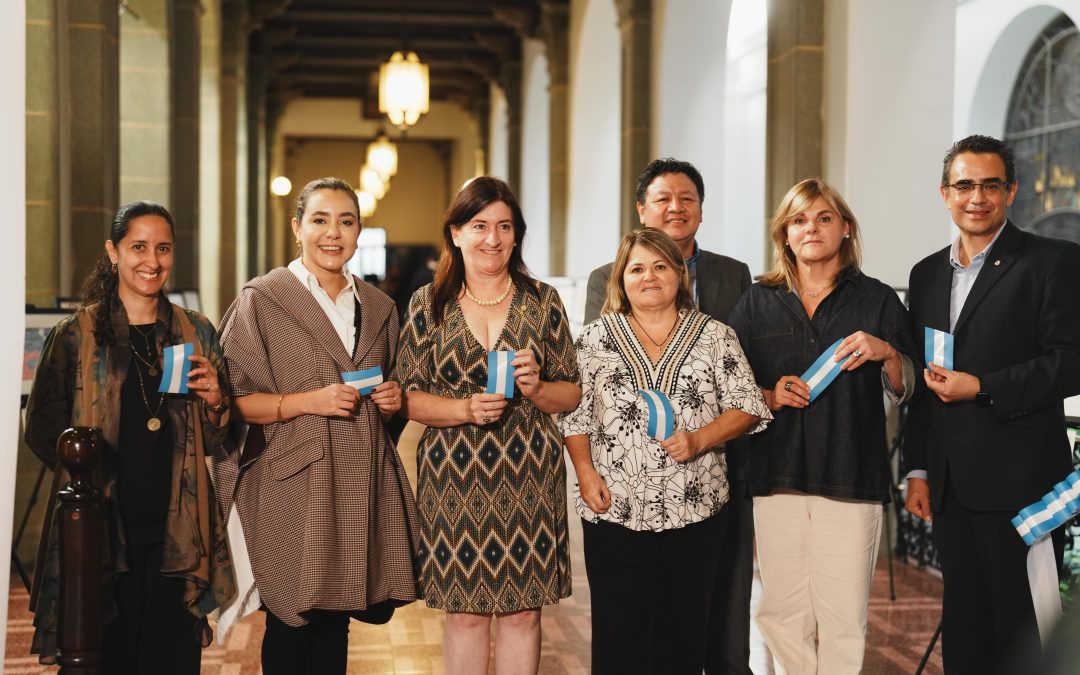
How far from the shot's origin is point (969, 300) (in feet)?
10.6

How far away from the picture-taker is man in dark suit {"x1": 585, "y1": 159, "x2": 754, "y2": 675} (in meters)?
3.80

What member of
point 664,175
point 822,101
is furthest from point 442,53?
point 664,175

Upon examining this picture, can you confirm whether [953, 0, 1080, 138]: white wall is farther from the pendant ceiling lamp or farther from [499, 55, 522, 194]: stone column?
[499, 55, 522, 194]: stone column

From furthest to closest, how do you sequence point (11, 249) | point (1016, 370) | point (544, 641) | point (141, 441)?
point (544, 641) → point (1016, 370) → point (141, 441) → point (11, 249)

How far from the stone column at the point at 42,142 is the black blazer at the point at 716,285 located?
325cm

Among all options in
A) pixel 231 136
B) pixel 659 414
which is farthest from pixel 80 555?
pixel 231 136

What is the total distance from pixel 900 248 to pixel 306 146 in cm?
2275

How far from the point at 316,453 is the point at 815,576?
1478mm

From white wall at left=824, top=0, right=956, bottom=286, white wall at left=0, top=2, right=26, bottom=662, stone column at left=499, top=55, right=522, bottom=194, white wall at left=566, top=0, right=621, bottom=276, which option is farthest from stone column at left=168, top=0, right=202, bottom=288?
stone column at left=499, top=55, right=522, bottom=194

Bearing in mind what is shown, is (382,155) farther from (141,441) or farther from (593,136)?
(141,441)

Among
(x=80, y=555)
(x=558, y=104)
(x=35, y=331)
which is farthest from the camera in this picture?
(x=558, y=104)

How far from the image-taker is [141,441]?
117 inches

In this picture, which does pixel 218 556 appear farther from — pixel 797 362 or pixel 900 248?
pixel 900 248

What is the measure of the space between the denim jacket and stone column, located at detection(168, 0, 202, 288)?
6.51 m
